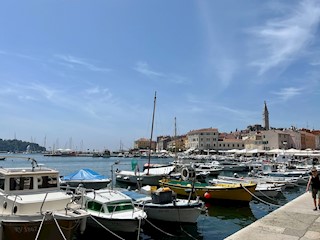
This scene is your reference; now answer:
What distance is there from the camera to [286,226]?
9133 millimetres

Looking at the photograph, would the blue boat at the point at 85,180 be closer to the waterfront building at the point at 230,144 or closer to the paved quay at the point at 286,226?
the paved quay at the point at 286,226

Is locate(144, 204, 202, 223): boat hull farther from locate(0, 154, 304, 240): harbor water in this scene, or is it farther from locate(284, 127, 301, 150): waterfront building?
locate(284, 127, 301, 150): waterfront building

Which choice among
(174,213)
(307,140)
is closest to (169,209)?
(174,213)

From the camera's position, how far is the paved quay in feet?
26.5

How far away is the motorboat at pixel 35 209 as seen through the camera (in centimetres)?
1124

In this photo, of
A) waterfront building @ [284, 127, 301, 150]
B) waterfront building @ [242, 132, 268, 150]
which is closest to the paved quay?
waterfront building @ [242, 132, 268, 150]

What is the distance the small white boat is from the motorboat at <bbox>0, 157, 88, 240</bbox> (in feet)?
4.70

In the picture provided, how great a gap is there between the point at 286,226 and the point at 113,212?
792 centimetres

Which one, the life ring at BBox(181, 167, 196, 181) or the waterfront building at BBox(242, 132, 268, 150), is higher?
the waterfront building at BBox(242, 132, 268, 150)

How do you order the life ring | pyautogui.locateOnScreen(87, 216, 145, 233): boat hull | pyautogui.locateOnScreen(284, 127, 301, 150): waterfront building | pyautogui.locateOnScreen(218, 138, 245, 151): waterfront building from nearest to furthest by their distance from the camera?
pyautogui.locateOnScreen(87, 216, 145, 233): boat hull → the life ring → pyautogui.locateOnScreen(284, 127, 301, 150): waterfront building → pyautogui.locateOnScreen(218, 138, 245, 151): waterfront building

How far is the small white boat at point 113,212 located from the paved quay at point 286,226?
5.94 m

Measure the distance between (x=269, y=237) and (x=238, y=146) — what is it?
145 m

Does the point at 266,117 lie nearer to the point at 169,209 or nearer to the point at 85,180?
the point at 85,180

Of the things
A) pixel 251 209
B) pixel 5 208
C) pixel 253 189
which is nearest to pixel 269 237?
pixel 5 208
